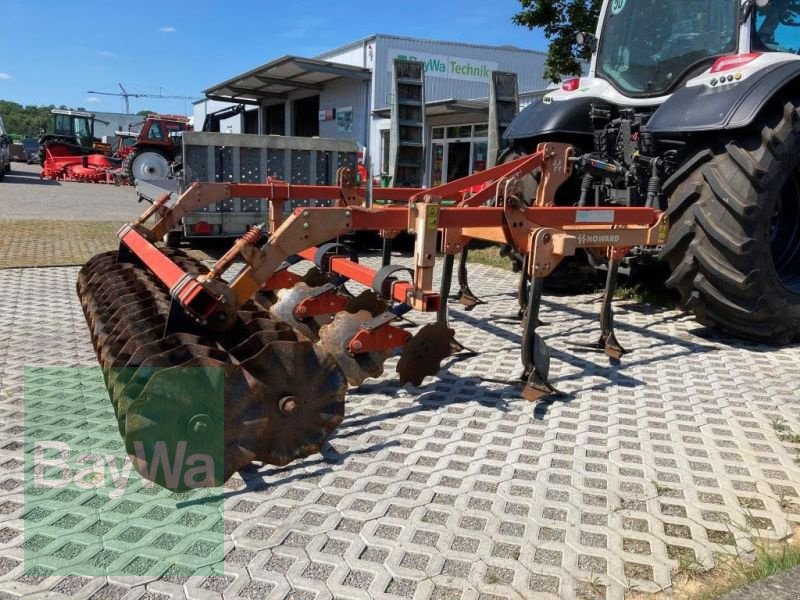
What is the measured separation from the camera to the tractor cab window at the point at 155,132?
20.3 meters

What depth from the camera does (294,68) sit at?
58.8ft

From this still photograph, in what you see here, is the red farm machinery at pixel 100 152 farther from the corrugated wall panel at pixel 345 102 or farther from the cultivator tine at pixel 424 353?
the cultivator tine at pixel 424 353

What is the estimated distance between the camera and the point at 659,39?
5.22 metres

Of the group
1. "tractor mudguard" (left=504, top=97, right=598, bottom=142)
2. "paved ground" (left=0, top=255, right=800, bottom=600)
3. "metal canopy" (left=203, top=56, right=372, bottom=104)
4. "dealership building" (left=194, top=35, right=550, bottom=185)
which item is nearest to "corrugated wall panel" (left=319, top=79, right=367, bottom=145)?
"dealership building" (left=194, top=35, right=550, bottom=185)

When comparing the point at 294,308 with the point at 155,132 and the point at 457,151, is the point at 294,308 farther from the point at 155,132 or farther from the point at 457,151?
the point at 155,132

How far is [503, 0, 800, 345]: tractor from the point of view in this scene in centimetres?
411

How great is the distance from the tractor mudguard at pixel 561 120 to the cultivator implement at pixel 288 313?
1403mm

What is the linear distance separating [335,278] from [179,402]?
5.87 feet

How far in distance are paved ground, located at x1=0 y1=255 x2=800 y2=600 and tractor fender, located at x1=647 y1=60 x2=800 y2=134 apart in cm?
156

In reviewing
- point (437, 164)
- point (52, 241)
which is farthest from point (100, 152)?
point (52, 241)

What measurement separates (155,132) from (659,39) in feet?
60.0

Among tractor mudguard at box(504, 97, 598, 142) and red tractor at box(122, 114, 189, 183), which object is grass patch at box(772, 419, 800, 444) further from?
red tractor at box(122, 114, 189, 183)

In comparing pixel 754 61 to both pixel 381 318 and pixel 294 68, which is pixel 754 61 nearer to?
pixel 381 318

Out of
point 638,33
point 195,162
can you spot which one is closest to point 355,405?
point 638,33
